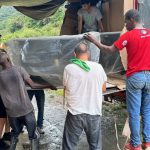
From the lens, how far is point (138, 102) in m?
4.81

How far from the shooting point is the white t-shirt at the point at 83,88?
14.2 feet

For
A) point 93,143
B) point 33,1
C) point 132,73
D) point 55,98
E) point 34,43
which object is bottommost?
point 55,98

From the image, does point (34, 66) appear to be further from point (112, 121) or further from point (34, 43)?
point (112, 121)

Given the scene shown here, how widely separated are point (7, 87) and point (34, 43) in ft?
2.59

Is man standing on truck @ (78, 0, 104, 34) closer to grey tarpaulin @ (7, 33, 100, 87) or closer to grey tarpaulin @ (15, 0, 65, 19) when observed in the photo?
grey tarpaulin @ (15, 0, 65, 19)

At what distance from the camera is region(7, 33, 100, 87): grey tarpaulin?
209 inches

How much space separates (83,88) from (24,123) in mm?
1185

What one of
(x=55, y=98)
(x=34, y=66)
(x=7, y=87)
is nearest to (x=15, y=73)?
(x=7, y=87)

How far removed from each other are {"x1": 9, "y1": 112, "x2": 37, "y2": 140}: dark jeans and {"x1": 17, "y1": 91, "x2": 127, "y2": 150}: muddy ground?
95cm

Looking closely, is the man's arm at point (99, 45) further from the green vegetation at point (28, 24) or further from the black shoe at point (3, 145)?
the green vegetation at point (28, 24)

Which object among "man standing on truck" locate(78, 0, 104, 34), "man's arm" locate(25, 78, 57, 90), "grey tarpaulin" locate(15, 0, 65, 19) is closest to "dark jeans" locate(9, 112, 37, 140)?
"man's arm" locate(25, 78, 57, 90)

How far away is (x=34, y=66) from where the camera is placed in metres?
5.39

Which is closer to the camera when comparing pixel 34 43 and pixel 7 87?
pixel 7 87

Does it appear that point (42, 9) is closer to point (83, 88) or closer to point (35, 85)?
point (35, 85)
